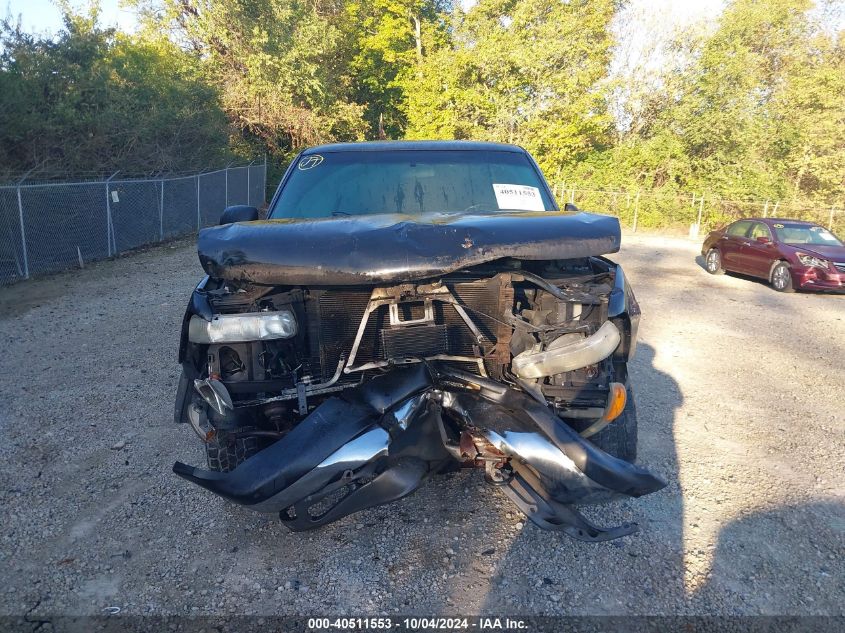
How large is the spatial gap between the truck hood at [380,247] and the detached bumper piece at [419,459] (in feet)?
1.73

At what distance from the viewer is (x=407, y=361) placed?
271 centimetres

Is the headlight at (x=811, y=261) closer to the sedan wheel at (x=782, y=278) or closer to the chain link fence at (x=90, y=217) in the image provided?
the sedan wheel at (x=782, y=278)

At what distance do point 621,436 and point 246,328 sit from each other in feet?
7.07

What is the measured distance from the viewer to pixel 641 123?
27.8 m

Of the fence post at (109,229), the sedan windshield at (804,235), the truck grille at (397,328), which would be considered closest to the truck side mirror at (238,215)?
the truck grille at (397,328)

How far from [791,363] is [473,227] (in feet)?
17.0

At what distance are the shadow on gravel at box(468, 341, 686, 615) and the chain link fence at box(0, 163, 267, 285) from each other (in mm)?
10808

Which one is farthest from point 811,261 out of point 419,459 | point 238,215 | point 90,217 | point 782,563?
point 90,217

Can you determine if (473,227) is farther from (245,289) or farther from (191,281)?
(191,281)

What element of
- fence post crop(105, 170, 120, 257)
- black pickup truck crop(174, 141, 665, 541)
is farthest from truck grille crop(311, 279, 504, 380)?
fence post crop(105, 170, 120, 257)

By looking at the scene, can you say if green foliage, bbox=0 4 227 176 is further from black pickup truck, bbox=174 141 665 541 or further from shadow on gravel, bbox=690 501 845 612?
shadow on gravel, bbox=690 501 845 612

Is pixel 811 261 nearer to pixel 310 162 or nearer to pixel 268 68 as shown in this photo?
pixel 310 162

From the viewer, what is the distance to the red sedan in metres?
10.7

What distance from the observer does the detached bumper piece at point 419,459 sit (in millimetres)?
2312
